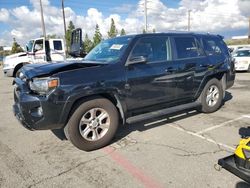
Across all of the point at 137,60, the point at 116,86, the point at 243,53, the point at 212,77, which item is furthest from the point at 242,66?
the point at 116,86

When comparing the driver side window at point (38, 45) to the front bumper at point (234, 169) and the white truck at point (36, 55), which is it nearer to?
the white truck at point (36, 55)

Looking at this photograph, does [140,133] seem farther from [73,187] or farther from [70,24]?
[70,24]

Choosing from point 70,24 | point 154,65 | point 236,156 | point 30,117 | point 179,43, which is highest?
point 70,24

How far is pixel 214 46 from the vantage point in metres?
5.91

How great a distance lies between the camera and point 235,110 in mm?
6137

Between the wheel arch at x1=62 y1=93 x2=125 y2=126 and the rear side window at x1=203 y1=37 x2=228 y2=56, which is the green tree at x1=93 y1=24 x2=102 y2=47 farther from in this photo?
the wheel arch at x1=62 y1=93 x2=125 y2=126

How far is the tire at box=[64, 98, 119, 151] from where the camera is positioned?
378 centimetres

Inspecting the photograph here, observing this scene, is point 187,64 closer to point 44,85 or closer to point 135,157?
point 135,157

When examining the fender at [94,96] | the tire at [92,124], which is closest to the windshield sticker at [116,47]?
the fender at [94,96]

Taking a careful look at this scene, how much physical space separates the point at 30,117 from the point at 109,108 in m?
1.21

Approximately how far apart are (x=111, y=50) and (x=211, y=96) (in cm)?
274

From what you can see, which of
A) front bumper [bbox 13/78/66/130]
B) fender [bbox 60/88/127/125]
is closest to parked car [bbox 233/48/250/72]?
fender [bbox 60/88/127/125]

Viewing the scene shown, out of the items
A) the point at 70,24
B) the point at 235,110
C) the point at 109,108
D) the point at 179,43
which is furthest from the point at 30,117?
the point at 70,24

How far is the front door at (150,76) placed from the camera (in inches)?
167
